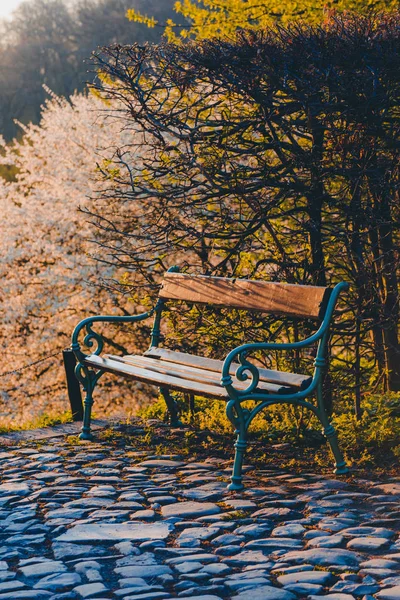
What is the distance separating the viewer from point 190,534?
12.6 feet

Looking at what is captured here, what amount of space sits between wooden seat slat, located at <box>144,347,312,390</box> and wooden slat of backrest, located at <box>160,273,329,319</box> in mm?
381

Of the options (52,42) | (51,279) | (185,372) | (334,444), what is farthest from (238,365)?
(52,42)

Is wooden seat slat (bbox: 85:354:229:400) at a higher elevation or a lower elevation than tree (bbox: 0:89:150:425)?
lower

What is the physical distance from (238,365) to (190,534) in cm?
188

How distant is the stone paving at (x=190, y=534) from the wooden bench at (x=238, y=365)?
40cm

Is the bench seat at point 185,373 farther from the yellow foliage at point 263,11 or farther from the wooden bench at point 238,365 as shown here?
the yellow foliage at point 263,11

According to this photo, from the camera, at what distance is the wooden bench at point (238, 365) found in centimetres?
472

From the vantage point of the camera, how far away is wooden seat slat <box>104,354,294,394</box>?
4.86m

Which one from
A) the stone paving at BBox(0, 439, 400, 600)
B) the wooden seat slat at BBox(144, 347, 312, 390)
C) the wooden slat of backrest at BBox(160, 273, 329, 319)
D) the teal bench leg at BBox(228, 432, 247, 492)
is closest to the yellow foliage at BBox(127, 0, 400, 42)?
the wooden slat of backrest at BBox(160, 273, 329, 319)

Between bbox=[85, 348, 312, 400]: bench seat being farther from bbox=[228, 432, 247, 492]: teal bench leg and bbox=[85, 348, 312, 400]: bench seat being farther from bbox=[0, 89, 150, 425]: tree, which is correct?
bbox=[0, 89, 150, 425]: tree

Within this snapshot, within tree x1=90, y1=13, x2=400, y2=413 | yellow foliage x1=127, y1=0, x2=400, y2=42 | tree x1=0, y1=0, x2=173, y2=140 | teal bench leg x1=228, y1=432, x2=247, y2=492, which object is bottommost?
teal bench leg x1=228, y1=432, x2=247, y2=492

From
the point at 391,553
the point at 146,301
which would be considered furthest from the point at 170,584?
the point at 146,301

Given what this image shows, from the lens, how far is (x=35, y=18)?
3831cm

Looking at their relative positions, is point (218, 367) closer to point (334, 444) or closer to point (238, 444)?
point (238, 444)
